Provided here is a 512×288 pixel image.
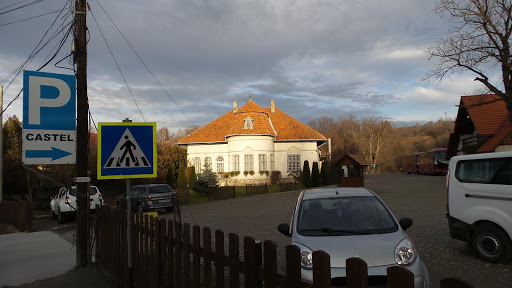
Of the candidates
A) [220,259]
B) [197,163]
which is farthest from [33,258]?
[197,163]

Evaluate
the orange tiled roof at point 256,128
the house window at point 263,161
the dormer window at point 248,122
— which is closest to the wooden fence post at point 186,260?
the orange tiled roof at point 256,128

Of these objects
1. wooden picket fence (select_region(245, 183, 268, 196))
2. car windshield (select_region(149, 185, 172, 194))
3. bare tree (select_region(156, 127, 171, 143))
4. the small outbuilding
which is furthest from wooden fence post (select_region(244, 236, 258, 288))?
bare tree (select_region(156, 127, 171, 143))

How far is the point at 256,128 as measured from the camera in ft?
133

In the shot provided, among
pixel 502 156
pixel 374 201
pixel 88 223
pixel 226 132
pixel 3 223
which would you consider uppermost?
pixel 226 132

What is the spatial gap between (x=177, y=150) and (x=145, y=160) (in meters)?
39.8

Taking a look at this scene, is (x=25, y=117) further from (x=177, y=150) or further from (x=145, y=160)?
(x=177, y=150)

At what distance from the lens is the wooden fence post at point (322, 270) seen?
2676 mm

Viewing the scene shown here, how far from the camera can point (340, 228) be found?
5.35 metres

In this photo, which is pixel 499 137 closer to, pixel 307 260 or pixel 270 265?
pixel 307 260

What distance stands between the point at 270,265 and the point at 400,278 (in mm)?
1185

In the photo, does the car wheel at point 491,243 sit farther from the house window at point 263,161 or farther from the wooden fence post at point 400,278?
the house window at point 263,161

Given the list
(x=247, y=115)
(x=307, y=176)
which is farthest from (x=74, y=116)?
(x=247, y=115)

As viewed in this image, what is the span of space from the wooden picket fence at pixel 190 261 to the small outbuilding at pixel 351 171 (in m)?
18.4

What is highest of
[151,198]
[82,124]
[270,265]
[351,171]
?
[82,124]
